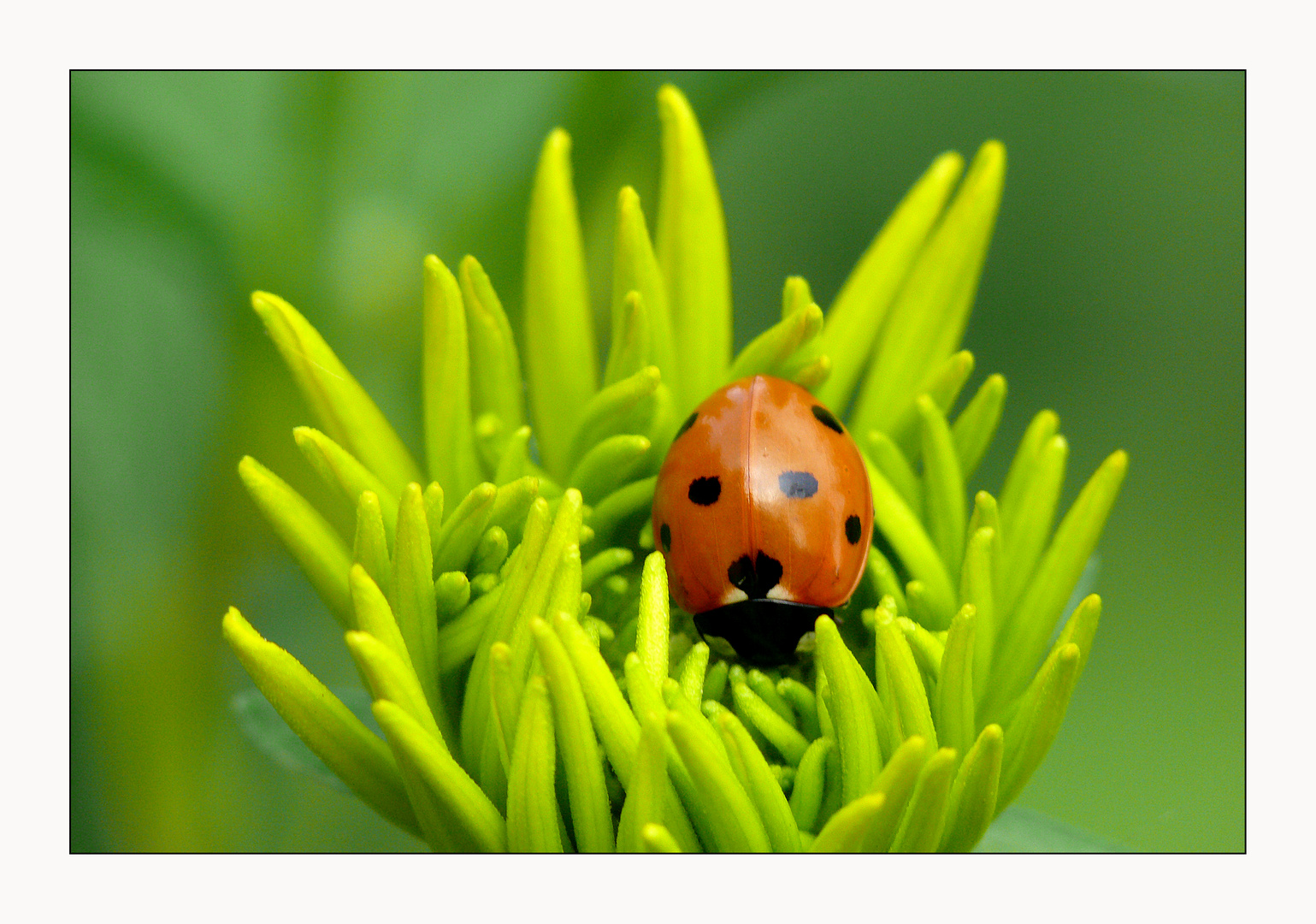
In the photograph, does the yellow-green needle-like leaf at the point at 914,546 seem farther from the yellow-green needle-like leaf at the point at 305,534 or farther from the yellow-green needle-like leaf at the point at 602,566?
the yellow-green needle-like leaf at the point at 305,534

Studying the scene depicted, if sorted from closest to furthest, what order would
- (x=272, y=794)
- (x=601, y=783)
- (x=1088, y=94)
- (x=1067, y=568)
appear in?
(x=601, y=783)
(x=1067, y=568)
(x=272, y=794)
(x=1088, y=94)

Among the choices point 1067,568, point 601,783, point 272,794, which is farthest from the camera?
point 272,794

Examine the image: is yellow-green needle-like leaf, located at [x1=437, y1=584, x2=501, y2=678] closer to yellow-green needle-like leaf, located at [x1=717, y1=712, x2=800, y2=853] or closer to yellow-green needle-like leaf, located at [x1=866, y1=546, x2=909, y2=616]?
yellow-green needle-like leaf, located at [x1=717, y1=712, x2=800, y2=853]

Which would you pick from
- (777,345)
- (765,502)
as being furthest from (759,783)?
(777,345)

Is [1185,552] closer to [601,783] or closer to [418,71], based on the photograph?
[601,783]

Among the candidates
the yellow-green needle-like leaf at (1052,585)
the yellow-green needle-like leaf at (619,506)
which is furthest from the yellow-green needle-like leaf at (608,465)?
the yellow-green needle-like leaf at (1052,585)

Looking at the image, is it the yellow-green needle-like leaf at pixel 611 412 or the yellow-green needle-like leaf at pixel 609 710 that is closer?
the yellow-green needle-like leaf at pixel 609 710

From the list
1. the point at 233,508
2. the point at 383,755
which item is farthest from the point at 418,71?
the point at 383,755
